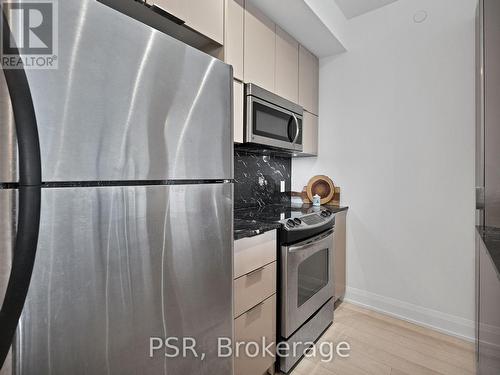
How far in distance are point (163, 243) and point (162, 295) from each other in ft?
0.53

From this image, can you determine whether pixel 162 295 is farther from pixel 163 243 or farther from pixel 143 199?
pixel 143 199

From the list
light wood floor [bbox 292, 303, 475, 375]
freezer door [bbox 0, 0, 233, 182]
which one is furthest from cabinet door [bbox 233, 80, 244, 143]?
light wood floor [bbox 292, 303, 475, 375]

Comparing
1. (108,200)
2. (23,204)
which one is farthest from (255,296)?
(23,204)

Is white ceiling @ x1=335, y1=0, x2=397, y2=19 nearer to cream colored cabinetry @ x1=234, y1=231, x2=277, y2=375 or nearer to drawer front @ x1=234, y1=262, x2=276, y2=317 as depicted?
cream colored cabinetry @ x1=234, y1=231, x2=277, y2=375

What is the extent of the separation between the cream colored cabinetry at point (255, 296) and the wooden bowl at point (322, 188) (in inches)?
50.3

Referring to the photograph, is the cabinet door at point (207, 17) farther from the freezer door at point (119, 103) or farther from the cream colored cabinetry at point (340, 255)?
the cream colored cabinetry at point (340, 255)

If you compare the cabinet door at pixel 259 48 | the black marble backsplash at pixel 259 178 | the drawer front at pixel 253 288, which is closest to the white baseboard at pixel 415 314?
the black marble backsplash at pixel 259 178

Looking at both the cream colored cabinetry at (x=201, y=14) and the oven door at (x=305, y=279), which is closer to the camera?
the cream colored cabinetry at (x=201, y=14)

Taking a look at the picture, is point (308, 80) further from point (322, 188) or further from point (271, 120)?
point (322, 188)

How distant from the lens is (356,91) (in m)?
2.50

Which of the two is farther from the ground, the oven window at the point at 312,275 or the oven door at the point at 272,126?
the oven door at the point at 272,126

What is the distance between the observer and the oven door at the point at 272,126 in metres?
1.80

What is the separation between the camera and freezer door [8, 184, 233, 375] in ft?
1.81

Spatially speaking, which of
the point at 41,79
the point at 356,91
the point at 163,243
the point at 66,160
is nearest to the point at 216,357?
the point at 163,243
